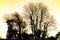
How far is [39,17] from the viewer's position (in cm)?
1602

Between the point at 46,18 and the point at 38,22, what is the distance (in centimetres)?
35

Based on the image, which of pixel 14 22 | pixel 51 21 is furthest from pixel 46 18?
pixel 14 22

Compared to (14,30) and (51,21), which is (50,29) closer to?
(51,21)

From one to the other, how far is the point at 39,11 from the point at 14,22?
106cm

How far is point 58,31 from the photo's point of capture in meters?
15.9

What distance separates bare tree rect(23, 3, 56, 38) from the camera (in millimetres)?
15961

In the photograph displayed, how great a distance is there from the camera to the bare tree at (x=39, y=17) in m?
16.0


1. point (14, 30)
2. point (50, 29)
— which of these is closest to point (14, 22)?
point (14, 30)

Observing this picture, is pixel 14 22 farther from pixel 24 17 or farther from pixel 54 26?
pixel 54 26

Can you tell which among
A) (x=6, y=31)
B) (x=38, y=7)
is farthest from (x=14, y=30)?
(x=38, y=7)

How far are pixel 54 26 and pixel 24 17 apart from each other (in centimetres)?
122

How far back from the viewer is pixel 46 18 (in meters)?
16.0

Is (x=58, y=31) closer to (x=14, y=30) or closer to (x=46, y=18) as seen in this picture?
(x=46, y=18)

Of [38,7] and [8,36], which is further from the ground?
[38,7]
